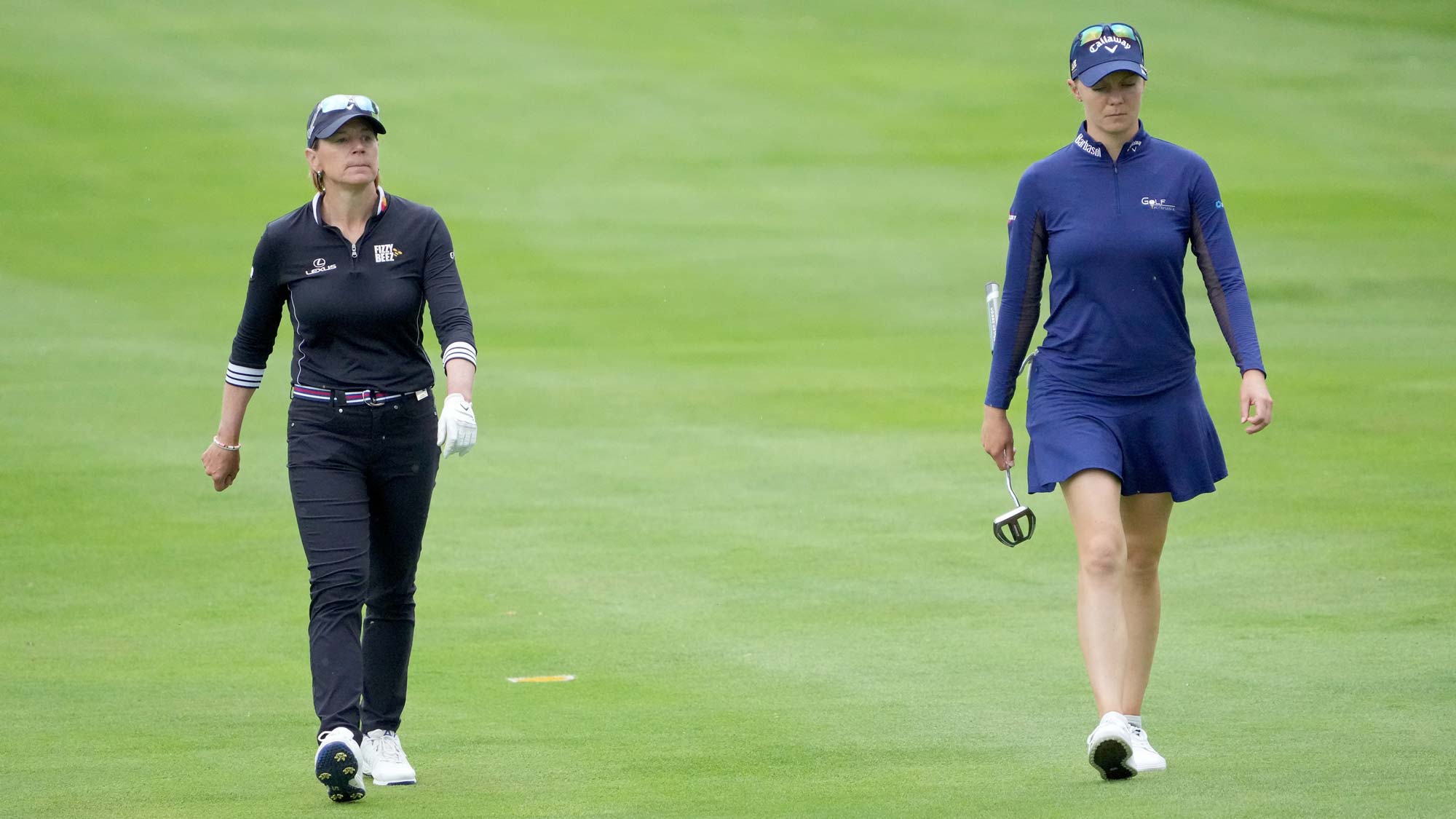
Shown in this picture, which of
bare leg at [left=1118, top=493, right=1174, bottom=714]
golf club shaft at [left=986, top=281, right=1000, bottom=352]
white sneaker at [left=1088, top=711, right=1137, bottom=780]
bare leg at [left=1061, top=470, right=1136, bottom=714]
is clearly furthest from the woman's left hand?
white sneaker at [left=1088, top=711, right=1137, bottom=780]

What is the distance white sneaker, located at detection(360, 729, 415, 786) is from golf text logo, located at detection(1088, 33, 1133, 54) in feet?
10.6

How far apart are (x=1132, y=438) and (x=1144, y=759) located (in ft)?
3.40

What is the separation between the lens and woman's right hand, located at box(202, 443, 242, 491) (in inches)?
270

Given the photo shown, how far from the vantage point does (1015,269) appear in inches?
263

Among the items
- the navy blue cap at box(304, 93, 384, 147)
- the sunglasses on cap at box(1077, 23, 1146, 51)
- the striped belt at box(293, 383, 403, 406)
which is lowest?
the striped belt at box(293, 383, 403, 406)

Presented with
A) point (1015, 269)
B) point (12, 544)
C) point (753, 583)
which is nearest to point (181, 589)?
point (12, 544)

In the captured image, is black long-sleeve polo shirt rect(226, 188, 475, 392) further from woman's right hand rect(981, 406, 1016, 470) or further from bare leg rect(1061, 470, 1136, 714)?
bare leg rect(1061, 470, 1136, 714)

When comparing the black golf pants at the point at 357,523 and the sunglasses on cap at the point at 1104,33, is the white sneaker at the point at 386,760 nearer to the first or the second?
the black golf pants at the point at 357,523

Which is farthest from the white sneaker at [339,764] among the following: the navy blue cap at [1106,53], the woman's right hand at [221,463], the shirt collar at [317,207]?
the navy blue cap at [1106,53]

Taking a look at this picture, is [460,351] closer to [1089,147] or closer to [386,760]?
[386,760]

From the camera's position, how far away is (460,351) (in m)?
6.47

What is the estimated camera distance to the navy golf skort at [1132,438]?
6.52 metres

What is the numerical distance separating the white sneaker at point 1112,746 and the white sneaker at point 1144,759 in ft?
0.30

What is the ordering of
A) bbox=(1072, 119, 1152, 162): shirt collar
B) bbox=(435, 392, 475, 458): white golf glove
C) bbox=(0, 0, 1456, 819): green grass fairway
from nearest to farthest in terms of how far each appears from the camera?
bbox=(435, 392, 475, 458): white golf glove, bbox=(1072, 119, 1152, 162): shirt collar, bbox=(0, 0, 1456, 819): green grass fairway
